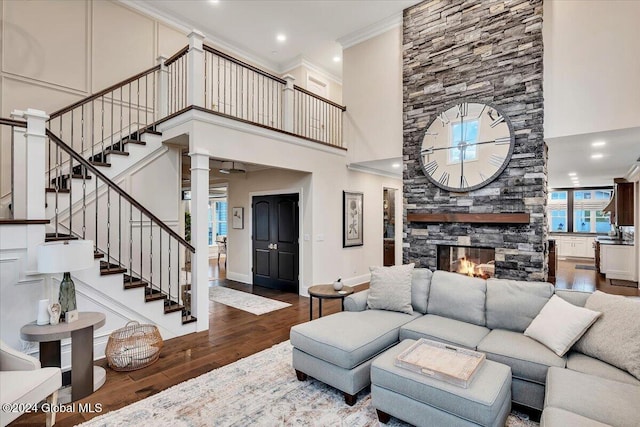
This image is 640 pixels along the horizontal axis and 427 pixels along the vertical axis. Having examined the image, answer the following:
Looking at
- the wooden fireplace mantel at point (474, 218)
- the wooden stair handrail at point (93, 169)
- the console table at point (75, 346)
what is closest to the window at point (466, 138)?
the wooden fireplace mantel at point (474, 218)

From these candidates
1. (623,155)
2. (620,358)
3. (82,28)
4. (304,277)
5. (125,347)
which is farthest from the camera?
(304,277)

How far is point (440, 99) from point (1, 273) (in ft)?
19.3

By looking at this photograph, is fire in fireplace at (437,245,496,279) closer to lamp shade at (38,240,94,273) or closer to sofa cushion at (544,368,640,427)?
sofa cushion at (544,368,640,427)

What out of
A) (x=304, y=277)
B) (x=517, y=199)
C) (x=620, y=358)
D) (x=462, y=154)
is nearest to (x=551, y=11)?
(x=462, y=154)

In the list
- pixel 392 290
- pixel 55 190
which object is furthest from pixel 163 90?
pixel 392 290

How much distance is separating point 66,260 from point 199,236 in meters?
1.65

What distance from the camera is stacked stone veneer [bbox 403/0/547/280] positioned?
4.42 metres

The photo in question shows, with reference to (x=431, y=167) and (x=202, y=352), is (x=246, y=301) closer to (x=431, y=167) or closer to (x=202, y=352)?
(x=202, y=352)

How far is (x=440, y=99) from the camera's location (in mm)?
5273

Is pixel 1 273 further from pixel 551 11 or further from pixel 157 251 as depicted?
pixel 551 11

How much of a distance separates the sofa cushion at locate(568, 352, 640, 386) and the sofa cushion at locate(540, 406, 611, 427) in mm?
698

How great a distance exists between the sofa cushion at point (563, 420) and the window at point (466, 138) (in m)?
3.85

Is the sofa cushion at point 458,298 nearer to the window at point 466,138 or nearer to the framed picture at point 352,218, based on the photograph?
the window at point 466,138

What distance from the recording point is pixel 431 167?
17.4 ft
